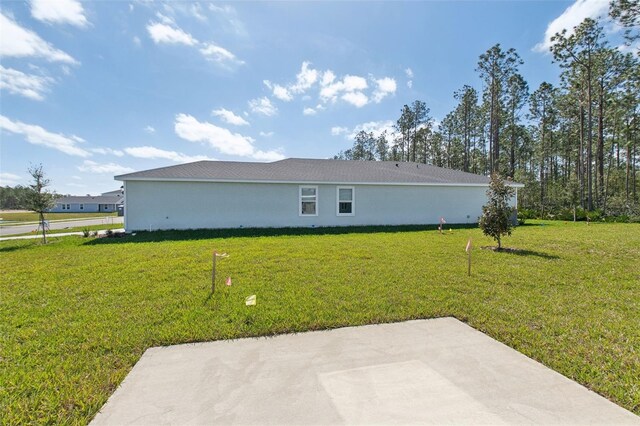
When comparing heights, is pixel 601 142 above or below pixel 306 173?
above

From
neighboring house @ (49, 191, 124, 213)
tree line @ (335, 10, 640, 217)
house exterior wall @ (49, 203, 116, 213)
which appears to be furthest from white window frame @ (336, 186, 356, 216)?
house exterior wall @ (49, 203, 116, 213)

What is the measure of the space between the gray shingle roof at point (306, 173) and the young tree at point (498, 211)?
20.4ft

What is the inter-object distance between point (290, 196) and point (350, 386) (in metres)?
11.5

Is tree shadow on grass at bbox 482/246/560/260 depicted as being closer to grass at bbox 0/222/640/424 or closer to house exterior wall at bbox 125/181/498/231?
grass at bbox 0/222/640/424

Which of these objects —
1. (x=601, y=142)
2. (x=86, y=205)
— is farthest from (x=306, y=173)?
(x=86, y=205)

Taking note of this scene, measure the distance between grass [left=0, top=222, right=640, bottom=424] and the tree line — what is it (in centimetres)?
1603

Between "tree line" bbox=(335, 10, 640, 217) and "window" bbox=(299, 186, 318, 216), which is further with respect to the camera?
"tree line" bbox=(335, 10, 640, 217)

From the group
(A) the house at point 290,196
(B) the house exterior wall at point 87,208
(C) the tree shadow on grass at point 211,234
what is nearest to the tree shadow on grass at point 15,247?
(C) the tree shadow on grass at point 211,234

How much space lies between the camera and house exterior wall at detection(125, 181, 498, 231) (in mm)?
12070

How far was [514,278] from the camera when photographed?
213 inches

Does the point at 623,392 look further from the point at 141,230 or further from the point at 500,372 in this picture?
the point at 141,230

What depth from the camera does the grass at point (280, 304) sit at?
8.12ft

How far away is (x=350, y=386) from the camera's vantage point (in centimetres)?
227

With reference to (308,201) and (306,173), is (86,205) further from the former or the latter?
(308,201)
